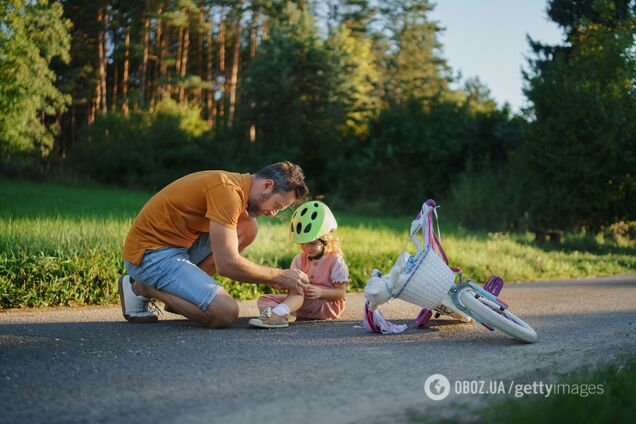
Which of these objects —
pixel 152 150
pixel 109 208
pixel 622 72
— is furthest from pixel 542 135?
pixel 152 150

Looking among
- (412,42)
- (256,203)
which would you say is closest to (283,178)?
(256,203)

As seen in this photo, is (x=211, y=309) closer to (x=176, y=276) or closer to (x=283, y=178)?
(x=176, y=276)

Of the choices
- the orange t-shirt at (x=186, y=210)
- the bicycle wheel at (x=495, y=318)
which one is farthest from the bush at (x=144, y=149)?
the bicycle wheel at (x=495, y=318)

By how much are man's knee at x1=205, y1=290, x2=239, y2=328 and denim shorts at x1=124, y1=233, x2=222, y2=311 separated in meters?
0.04

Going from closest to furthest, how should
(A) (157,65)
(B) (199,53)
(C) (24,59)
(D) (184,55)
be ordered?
(C) (24,59) → (D) (184,55) → (A) (157,65) → (B) (199,53)

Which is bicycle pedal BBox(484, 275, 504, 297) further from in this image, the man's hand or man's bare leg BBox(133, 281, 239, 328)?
man's bare leg BBox(133, 281, 239, 328)

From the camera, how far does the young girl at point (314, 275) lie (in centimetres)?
552

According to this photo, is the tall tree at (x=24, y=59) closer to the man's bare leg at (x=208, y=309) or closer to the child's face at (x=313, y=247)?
the man's bare leg at (x=208, y=309)

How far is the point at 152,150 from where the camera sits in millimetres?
27469

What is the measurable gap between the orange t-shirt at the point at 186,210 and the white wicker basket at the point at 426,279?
1.33 m

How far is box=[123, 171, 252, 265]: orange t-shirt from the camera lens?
5.21 m

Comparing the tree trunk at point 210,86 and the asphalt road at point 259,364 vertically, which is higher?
the tree trunk at point 210,86

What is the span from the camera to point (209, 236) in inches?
215

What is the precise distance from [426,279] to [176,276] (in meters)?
1.86
